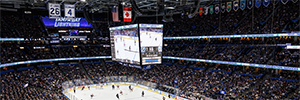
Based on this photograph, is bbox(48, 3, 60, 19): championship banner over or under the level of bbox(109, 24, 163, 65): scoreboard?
over

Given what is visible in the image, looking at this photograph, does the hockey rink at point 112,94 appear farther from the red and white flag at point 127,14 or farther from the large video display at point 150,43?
the red and white flag at point 127,14

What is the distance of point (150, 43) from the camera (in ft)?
64.3

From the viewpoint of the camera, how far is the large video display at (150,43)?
1938 centimetres

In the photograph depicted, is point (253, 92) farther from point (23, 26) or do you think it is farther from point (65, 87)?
point (23, 26)

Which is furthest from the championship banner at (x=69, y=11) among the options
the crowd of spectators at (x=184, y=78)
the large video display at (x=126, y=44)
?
the crowd of spectators at (x=184, y=78)

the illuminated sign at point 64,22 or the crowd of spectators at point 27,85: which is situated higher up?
the illuminated sign at point 64,22

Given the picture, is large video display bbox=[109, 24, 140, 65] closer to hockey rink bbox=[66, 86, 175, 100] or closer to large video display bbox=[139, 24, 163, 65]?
large video display bbox=[139, 24, 163, 65]

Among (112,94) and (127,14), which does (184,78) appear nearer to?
(112,94)

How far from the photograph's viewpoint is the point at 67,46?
3997 cm

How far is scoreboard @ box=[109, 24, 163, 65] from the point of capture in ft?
63.5

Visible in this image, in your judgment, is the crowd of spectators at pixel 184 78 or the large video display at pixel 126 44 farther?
the crowd of spectators at pixel 184 78

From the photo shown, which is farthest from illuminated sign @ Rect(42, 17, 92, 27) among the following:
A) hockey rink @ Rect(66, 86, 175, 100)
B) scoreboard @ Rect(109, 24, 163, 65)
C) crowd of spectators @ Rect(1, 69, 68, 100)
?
scoreboard @ Rect(109, 24, 163, 65)

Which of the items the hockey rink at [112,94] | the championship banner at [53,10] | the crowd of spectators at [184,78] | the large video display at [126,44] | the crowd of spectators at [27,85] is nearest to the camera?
the championship banner at [53,10]

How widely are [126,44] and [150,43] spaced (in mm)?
2714
